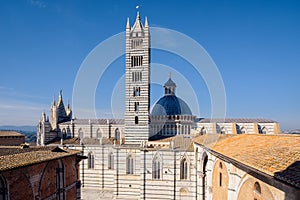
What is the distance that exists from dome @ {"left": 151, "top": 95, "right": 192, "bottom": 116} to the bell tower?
3.97m

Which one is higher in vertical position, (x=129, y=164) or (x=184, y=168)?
(x=184, y=168)

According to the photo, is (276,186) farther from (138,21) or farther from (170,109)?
(138,21)

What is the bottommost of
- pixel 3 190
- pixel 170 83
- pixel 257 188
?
pixel 3 190

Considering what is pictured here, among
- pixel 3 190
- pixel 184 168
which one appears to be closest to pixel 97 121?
pixel 184 168

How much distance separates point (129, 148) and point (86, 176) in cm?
880

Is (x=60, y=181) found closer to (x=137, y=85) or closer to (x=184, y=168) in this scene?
(x=184, y=168)

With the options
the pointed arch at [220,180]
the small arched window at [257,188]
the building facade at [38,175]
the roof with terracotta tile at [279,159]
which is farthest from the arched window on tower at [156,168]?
the small arched window at [257,188]

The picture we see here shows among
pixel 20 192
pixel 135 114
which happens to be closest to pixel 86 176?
pixel 135 114

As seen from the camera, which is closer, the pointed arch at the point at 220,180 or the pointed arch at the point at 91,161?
the pointed arch at the point at 220,180

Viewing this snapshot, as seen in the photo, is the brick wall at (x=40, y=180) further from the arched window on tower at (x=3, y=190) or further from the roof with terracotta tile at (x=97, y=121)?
the roof with terracotta tile at (x=97, y=121)

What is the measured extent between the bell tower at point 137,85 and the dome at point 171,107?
397cm

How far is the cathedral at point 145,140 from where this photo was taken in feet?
78.4

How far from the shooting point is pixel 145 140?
30.1 meters

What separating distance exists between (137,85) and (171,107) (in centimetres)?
672
